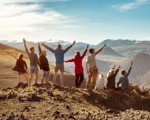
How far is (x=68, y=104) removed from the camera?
48.4 feet

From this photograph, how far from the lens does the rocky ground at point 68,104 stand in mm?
12188

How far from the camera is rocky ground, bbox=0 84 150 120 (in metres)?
12.2

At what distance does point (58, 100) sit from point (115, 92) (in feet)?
17.2

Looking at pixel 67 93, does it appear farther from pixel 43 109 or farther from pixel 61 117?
pixel 61 117

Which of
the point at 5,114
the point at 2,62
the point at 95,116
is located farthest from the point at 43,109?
the point at 2,62

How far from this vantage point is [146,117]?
11.8 metres

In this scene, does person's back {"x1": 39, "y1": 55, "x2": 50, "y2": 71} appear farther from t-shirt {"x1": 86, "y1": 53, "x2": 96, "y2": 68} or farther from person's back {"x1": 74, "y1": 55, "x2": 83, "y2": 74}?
t-shirt {"x1": 86, "y1": 53, "x2": 96, "y2": 68}

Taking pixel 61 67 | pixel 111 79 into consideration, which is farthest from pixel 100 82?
pixel 61 67

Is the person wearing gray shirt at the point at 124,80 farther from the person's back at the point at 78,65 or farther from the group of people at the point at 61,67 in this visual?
the person's back at the point at 78,65

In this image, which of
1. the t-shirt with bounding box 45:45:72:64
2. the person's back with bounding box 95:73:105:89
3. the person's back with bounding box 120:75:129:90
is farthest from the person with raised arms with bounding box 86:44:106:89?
the person's back with bounding box 120:75:129:90

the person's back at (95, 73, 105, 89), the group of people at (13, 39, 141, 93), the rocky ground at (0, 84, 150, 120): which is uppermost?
the group of people at (13, 39, 141, 93)

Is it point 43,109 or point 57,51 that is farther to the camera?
point 57,51

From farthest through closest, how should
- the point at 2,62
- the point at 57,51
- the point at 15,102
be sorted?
the point at 2,62 < the point at 57,51 < the point at 15,102

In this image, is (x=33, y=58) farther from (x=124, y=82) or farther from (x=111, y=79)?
(x=124, y=82)
